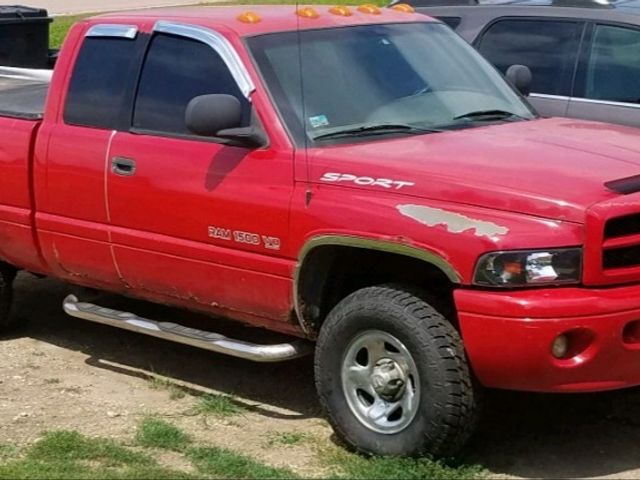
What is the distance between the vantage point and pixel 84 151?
6.52 m

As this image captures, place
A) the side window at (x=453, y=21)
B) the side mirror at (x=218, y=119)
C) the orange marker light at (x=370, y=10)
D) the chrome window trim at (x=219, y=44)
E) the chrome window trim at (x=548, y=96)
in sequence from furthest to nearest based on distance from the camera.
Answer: the side window at (x=453, y=21)
the chrome window trim at (x=548, y=96)
the orange marker light at (x=370, y=10)
the chrome window trim at (x=219, y=44)
the side mirror at (x=218, y=119)

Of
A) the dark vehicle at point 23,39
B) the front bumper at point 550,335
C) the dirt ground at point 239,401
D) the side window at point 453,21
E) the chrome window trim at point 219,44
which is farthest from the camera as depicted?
the dark vehicle at point 23,39

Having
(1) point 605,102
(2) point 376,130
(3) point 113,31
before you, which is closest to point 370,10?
(2) point 376,130

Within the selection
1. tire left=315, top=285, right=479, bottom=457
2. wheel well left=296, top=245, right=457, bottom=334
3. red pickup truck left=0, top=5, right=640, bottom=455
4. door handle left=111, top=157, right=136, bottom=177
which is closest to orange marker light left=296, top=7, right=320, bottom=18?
red pickup truck left=0, top=5, right=640, bottom=455

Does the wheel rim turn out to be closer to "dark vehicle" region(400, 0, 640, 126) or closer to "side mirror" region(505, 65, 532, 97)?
"side mirror" region(505, 65, 532, 97)

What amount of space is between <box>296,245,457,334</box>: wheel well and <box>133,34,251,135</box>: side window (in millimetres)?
959

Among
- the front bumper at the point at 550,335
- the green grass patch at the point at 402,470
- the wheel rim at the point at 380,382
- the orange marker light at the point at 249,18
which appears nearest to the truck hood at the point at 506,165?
the front bumper at the point at 550,335

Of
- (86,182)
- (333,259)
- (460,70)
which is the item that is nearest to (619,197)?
(333,259)

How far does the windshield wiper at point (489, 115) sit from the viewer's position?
6168mm

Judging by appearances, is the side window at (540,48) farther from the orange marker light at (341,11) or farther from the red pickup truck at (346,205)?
the orange marker light at (341,11)

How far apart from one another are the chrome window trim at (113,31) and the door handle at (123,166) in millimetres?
669

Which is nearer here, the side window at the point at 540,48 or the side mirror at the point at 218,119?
the side mirror at the point at 218,119

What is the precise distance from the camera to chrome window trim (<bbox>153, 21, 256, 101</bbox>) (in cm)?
594

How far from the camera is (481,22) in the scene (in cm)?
865
